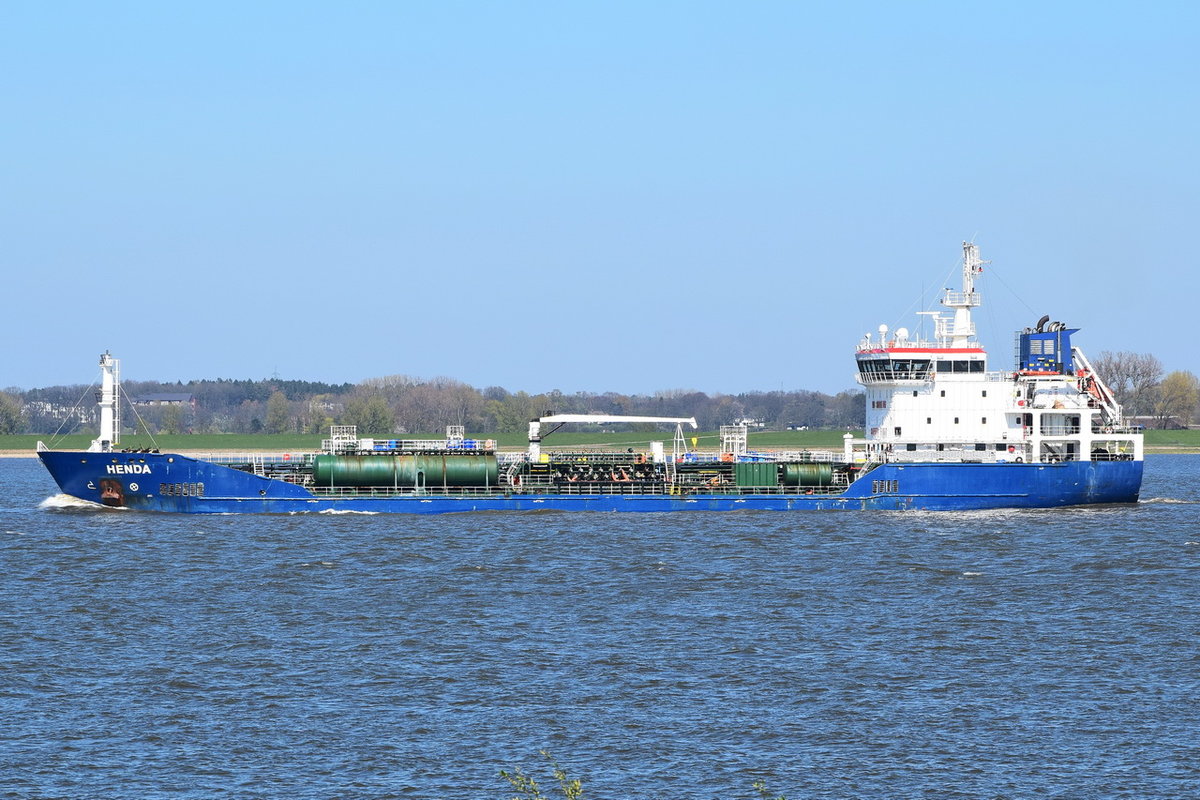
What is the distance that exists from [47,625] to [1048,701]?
922 inches

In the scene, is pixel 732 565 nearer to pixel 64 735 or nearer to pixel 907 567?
pixel 907 567

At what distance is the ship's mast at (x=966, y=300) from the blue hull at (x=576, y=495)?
6402 mm

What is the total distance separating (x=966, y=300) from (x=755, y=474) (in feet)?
40.1

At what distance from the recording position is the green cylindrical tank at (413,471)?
63.9 metres

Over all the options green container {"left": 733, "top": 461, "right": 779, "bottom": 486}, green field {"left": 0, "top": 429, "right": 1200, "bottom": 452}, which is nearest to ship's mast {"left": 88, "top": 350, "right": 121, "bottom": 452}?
green container {"left": 733, "top": 461, "right": 779, "bottom": 486}

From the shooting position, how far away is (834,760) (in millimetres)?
24781

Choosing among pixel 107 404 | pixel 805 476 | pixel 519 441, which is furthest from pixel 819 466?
pixel 519 441

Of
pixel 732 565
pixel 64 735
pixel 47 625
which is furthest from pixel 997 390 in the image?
pixel 64 735

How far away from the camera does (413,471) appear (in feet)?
212

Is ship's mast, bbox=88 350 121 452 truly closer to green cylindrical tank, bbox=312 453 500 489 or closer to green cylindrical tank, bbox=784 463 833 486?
green cylindrical tank, bbox=312 453 500 489

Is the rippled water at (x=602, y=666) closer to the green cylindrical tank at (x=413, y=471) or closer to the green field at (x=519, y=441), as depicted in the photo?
the green cylindrical tank at (x=413, y=471)

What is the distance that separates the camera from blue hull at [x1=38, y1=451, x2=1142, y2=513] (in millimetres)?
61531

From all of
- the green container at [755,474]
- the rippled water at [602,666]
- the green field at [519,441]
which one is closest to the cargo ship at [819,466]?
the green container at [755,474]

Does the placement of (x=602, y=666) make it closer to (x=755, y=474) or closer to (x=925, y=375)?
(x=755, y=474)
